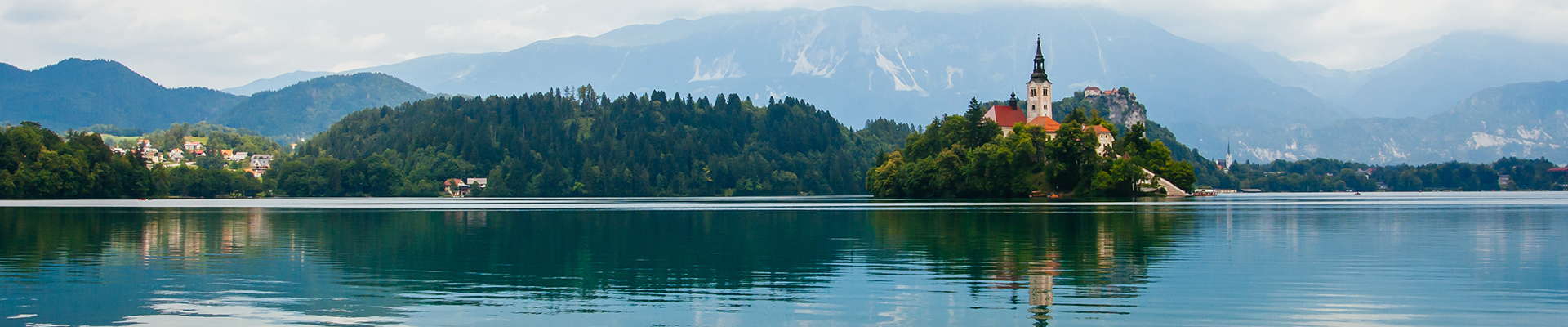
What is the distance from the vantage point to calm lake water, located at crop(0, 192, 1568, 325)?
1761 cm

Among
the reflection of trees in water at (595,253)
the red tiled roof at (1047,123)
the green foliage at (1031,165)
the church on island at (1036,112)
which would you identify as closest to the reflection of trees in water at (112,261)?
the reflection of trees in water at (595,253)

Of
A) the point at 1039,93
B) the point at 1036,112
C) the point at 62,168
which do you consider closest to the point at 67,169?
the point at 62,168

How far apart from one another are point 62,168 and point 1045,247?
12920 centimetres

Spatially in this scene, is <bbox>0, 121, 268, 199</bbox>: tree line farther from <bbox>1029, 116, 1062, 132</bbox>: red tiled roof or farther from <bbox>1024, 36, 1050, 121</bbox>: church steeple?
<bbox>1024, 36, 1050, 121</bbox>: church steeple

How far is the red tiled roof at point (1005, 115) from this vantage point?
163625 millimetres

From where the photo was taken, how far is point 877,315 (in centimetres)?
1764

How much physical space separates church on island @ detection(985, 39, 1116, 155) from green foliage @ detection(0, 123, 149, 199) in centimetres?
10273

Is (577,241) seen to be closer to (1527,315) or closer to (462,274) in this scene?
(462,274)

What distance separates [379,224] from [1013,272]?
119ft

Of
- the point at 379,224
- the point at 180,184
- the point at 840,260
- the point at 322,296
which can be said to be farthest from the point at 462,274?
the point at 180,184

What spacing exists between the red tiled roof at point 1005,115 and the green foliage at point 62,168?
106 metres

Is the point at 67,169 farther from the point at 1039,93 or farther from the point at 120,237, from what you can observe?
the point at 1039,93

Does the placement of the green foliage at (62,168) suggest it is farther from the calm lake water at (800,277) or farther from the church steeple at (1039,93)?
the church steeple at (1039,93)

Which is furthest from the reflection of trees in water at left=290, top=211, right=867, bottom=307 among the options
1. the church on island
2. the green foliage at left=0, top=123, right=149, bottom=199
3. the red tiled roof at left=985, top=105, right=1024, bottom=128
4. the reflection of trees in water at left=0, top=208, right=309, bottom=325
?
the red tiled roof at left=985, top=105, right=1024, bottom=128
